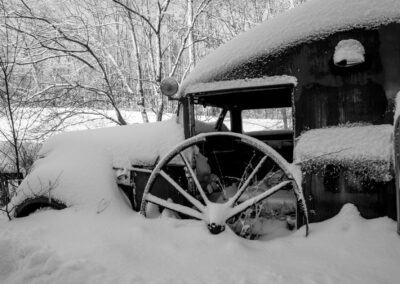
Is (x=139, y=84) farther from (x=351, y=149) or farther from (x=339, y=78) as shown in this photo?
(x=351, y=149)

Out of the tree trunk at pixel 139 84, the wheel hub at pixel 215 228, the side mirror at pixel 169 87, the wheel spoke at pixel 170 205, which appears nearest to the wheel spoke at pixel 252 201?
the wheel hub at pixel 215 228

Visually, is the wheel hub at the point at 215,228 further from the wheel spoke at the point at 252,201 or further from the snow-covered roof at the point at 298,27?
the snow-covered roof at the point at 298,27

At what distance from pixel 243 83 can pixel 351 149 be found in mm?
996

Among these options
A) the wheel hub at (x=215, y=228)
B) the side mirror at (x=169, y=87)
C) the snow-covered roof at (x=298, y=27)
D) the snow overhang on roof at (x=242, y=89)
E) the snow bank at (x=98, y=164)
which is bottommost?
the wheel hub at (x=215, y=228)

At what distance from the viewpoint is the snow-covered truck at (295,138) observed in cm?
213

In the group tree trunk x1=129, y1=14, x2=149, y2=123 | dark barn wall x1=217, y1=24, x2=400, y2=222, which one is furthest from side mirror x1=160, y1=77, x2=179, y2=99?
tree trunk x1=129, y1=14, x2=149, y2=123

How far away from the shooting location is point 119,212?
297 cm

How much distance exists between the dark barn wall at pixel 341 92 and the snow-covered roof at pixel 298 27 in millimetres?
56

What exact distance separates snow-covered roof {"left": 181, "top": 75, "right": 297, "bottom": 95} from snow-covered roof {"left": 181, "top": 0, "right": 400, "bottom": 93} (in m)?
0.07

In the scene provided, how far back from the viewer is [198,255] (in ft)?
7.20

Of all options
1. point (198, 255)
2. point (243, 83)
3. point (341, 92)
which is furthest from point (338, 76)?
point (198, 255)

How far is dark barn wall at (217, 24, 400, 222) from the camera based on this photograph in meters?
2.11

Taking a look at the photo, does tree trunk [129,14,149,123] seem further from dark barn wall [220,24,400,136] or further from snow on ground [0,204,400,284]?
dark barn wall [220,24,400,136]

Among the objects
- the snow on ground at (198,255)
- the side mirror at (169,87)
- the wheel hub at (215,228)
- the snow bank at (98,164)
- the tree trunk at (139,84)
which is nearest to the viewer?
the snow on ground at (198,255)
